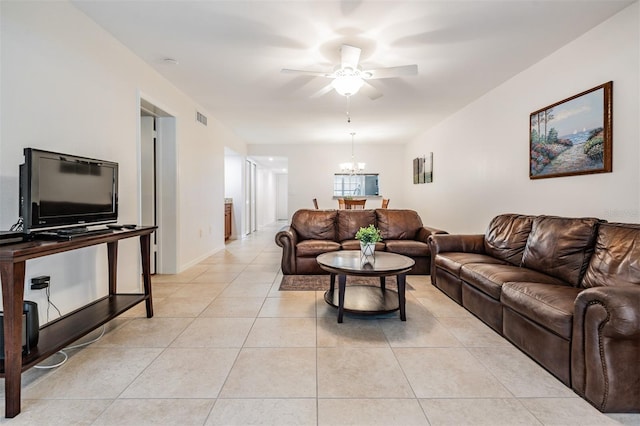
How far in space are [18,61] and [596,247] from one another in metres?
4.15

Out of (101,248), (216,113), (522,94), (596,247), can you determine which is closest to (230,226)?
(216,113)

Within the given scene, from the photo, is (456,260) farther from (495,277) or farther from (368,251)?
(368,251)

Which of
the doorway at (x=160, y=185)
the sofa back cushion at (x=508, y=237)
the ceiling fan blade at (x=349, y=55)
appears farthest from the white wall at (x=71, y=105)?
the sofa back cushion at (x=508, y=237)

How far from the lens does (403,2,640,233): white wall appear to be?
2.33 metres

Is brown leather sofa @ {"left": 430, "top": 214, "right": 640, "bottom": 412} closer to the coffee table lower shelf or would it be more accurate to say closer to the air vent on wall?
the coffee table lower shelf

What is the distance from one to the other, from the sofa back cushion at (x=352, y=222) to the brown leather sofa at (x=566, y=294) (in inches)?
58.8

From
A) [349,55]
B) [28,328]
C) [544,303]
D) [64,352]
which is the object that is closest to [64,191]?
[28,328]

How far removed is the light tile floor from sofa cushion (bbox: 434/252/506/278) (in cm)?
A: 41

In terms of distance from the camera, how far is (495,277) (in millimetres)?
2441

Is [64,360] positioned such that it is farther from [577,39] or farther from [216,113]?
[577,39]

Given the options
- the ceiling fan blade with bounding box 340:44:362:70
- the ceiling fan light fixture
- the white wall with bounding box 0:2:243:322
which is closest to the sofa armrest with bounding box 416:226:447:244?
the ceiling fan light fixture

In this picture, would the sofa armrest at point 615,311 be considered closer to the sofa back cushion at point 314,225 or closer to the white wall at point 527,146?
the white wall at point 527,146

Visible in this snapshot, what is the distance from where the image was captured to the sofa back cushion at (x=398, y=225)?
4.64 m

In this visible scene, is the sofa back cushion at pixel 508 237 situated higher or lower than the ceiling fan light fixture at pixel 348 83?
lower
